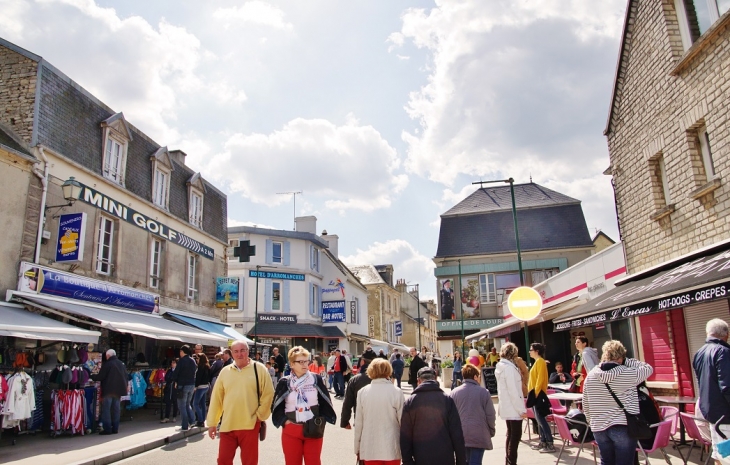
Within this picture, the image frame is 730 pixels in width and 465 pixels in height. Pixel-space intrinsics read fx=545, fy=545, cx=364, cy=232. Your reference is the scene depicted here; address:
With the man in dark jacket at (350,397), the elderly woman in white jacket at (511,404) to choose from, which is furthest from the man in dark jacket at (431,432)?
the elderly woman in white jacket at (511,404)

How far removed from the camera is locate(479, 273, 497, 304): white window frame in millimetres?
34688

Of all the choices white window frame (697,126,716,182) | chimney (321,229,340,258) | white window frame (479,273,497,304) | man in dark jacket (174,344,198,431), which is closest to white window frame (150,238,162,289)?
man in dark jacket (174,344,198,431)

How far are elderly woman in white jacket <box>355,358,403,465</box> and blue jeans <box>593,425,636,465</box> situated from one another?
1.90m

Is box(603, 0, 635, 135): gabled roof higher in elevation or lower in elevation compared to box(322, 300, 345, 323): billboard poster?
higher

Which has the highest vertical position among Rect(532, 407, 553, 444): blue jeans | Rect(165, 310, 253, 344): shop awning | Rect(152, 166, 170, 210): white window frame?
Rect(152, 166, 170, 210): white window frame

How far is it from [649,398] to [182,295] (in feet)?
53.0

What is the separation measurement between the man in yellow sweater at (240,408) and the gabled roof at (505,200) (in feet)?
105

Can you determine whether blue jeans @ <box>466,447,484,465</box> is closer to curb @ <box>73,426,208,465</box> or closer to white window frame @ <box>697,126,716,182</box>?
curb @ <box>73,426,208,465</box>

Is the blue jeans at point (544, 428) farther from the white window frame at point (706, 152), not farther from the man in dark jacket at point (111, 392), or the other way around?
the man in dark jacket at point (111, 392)

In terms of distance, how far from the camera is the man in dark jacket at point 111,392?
34.0 feet

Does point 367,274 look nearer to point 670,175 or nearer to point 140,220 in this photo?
point 140,220

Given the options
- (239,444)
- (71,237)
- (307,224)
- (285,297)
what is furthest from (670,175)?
(307,224)

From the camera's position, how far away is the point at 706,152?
31.1ft

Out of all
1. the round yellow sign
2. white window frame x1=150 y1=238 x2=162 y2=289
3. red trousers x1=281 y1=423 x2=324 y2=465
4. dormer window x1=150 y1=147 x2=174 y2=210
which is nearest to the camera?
red trousers x1=281 y1=423 x2=324 y2=465
